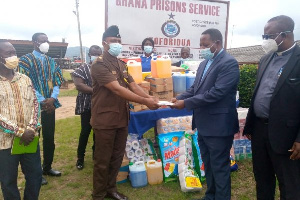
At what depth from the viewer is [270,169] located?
2688mm

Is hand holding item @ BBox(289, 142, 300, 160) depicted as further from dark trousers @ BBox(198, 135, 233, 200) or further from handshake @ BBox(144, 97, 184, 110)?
handshake @ BBox(144, 97, 184, 110)

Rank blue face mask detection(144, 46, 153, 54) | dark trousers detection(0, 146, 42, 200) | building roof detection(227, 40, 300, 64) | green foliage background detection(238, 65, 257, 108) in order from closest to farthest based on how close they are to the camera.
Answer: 1. dark trousers detection(0, 146, 42, 200)
2. blue face mask detection(144, 46, 153, 54)
3. green foliage background detection(238, 65, 257, 108)
4. building roof detection(227, 40, 300, 64)

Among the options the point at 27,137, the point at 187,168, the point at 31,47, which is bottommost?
the point at 187,168

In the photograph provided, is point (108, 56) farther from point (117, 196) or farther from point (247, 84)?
point (247, 84)

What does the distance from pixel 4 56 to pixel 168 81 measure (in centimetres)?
228

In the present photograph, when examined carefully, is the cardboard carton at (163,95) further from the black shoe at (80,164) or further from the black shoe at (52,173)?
the black shoe at (52,173)

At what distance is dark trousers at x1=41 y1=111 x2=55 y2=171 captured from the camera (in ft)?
12.4

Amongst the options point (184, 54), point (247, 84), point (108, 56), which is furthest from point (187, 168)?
point (247, 84)

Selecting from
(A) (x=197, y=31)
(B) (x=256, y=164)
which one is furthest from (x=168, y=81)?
(A) (x=197, y=31)

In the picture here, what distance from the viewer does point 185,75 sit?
13.5ft

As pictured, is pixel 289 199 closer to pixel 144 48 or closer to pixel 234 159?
pixel 234 159

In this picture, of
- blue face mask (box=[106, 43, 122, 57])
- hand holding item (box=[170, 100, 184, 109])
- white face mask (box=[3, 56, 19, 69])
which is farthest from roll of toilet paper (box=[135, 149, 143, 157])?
white face mask (box=[3, 56, 19, 69])

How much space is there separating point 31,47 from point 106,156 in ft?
54.4

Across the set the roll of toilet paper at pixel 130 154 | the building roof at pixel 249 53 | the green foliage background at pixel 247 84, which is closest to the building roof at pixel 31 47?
the green foliage background at pixel 247 84
